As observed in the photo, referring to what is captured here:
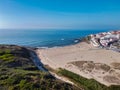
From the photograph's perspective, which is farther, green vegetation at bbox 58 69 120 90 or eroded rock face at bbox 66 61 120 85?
eroded rock face at bbox 66 61 120 85

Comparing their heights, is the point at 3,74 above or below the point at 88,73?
above

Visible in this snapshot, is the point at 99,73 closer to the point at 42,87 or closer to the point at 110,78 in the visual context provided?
the point at 110,78

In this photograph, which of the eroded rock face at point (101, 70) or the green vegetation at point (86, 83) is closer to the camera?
the green vegetation at point (86, 83)

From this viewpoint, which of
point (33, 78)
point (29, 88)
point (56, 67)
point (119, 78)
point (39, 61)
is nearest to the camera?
point (29, 88)

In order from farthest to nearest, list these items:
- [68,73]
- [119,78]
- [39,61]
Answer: [39,61] → [68,73] → [119,78]

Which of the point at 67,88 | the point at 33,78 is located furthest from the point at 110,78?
the point at 33,78

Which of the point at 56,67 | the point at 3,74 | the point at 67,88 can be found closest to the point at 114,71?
the point at 56,67

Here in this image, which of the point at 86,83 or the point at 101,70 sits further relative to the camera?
the point at 101,70

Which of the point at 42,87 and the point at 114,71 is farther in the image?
the point at 114,71
